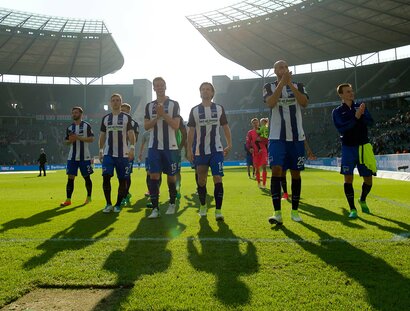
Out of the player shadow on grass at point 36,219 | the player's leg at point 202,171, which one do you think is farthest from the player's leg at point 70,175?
the player's leg at point 202,171

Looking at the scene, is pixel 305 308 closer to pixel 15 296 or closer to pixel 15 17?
pixel 15 296

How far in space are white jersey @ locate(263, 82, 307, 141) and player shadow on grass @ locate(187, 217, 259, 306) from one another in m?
1.60

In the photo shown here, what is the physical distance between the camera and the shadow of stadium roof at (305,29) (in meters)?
34.7

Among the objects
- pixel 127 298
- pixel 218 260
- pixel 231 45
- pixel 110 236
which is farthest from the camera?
pixel 231 45

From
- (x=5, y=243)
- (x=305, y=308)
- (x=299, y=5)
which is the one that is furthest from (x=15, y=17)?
(x=305, y=308)

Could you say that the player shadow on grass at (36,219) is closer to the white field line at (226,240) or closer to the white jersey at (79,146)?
the white field line at (226,240)

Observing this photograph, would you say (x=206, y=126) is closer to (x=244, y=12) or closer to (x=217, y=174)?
(x=217, y=174)

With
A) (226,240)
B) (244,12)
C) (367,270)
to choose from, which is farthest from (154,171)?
(244,12)

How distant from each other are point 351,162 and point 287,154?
1.26 metres

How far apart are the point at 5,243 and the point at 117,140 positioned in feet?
10.1

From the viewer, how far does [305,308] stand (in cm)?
207

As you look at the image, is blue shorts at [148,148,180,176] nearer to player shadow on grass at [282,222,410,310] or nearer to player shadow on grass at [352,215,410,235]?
player shadow on grass at [282,222,410,310]

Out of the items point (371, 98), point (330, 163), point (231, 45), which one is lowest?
point (330, 163)

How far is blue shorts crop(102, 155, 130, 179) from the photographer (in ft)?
21.4
